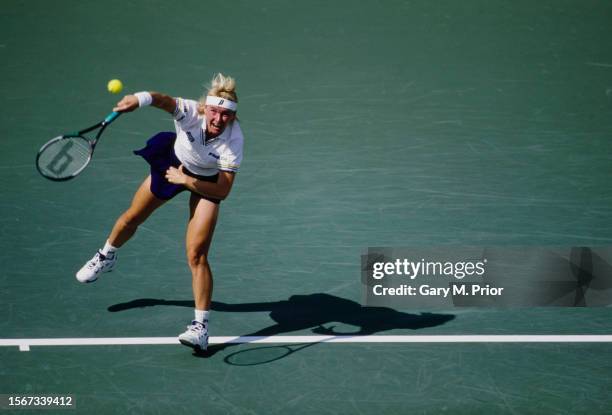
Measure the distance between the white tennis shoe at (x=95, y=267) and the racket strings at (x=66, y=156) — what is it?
50.6 inches

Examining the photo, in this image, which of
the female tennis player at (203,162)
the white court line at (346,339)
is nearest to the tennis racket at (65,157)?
the female tennis player at (203,162)

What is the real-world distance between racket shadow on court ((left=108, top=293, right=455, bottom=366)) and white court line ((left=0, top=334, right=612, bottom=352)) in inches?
3.2

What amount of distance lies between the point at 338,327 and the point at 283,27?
6749mm

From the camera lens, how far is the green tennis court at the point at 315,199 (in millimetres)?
7492

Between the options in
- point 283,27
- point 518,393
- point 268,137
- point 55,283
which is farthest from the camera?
point 283,27

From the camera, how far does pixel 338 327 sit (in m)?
8.30

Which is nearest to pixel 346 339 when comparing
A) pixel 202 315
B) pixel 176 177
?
pixel 202 315

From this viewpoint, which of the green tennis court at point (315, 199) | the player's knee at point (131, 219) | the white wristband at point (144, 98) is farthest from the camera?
the player's knee at point (131, 219)

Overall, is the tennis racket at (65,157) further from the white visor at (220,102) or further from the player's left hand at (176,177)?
the white visor at (220,102)

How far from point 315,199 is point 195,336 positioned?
3091mm

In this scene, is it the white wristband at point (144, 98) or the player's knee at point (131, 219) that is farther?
the player's knee at point (131, 219)

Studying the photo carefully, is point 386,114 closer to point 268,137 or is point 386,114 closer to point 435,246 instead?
point 268,137

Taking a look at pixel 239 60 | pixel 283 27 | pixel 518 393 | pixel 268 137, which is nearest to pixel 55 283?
pixel 268 137

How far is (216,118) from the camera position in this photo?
7574mm
